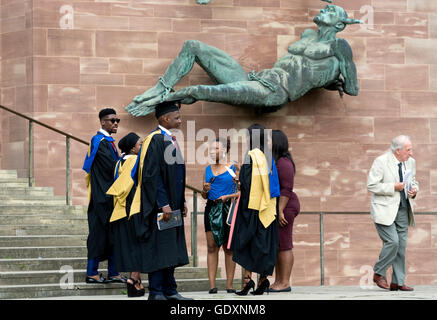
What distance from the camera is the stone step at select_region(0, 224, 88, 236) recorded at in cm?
1052

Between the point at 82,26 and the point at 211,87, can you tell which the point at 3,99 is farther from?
the point at 211,87

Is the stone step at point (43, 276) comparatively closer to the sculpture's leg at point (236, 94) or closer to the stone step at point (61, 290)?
the stone step at point (61, 290)

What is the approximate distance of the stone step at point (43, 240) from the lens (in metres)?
10.1

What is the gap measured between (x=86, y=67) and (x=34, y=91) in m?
0.80

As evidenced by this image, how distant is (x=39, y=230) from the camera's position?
10586 mm

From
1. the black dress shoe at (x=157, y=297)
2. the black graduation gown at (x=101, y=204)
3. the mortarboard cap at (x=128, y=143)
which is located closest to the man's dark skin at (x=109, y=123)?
the black graduation gown at (x=101, y=204)

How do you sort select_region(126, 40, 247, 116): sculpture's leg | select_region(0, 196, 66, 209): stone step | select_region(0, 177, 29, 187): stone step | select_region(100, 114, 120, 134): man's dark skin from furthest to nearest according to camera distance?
1. select_region(126, 40, 247, 116): sculpture's leg
2. select_region(0, 177, 29, 187): stone step
3. select_region(0, 196, 66, 209): stone step
4. select_region(100, 114, 120, 134): man's dark skin

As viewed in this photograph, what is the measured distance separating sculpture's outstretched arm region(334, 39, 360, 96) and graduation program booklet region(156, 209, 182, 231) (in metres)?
A: 5.50

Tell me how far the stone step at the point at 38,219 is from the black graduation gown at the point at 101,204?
5.13 ft

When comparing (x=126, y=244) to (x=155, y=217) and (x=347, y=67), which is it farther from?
(x=347, y=67)

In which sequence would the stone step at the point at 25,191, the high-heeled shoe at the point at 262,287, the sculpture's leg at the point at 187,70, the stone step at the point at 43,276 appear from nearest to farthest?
the high-heeled shoe at the point at 262,287 → the stone step at the point at 43,276 → the stone step at the point at 25,191 → the sculpture's leg at the point at 187,70

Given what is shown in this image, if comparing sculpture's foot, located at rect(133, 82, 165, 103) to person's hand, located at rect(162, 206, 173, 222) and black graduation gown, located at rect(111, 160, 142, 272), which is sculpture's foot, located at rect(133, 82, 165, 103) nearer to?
black graduation gown, located at rect(111, 160, 142, 272)

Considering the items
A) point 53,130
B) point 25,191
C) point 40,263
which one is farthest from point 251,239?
point 53,130

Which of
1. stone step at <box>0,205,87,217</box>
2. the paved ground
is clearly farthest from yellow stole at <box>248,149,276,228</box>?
stone step at <box>0,205,87,217</box>
